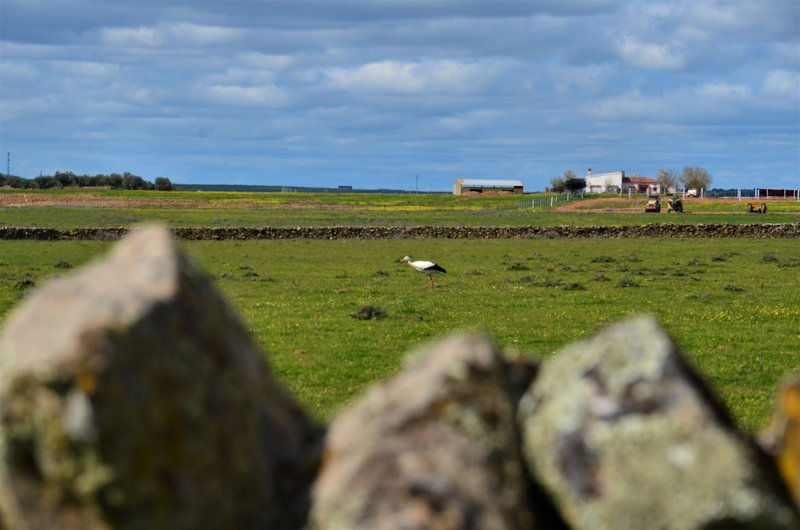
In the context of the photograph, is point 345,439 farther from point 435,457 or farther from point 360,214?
point 360,214

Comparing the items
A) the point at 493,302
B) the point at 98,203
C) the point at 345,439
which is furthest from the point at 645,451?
the point at 98,203

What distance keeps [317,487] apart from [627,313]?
22314 mm

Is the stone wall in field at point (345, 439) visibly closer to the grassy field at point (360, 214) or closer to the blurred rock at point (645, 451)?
the blurred rock at point (645, 451)

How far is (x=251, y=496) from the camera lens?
16.8ft

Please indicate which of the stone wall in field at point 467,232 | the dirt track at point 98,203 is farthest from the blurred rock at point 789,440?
the dirt track at point 98,203

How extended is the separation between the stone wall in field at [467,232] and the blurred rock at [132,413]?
205 ft

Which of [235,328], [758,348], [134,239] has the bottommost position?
[758,348]

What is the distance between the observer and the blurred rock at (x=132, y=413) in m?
4.62

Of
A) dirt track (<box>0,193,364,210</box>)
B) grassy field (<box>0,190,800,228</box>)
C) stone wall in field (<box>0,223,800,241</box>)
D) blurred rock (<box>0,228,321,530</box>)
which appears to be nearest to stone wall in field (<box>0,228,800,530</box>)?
blurred rock (<box>0,228,321,530</box>)

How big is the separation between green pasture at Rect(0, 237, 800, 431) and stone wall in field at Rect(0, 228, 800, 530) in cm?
806

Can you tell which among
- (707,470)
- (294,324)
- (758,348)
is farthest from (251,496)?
(294,324)

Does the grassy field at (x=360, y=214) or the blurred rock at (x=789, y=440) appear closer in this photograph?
the blurred rock at (x=789, y=440)

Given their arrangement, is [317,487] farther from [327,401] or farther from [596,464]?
[327,401]

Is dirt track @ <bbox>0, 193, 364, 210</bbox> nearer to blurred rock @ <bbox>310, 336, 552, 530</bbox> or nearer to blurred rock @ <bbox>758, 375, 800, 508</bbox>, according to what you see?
blurred rock @ <bbox>310, 336, 552, 530</bbox>
